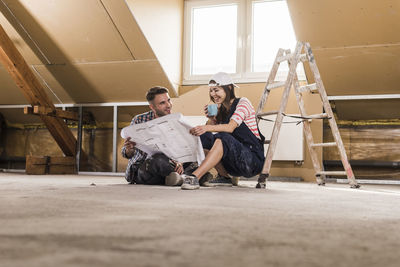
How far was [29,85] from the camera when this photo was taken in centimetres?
363

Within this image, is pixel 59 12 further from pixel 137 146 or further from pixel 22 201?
pixel 22 201

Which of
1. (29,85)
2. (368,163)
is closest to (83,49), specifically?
(29,85)

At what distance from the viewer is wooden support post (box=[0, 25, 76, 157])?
3462mm

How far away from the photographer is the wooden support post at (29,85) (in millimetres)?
3462

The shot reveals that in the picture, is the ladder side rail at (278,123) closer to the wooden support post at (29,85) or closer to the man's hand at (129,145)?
the man's hand at (129,145)

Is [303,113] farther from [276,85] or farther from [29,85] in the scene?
[29,85]

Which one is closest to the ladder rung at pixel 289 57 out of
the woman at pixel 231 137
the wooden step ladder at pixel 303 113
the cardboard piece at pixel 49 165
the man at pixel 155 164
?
the wooden step ladder at pixel 303 113

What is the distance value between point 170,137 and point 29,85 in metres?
2.05

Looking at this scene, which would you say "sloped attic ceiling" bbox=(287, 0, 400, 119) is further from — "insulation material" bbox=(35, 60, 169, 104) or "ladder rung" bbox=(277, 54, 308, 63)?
→ "insulation material" bbox=(35, 60, 169, 104)

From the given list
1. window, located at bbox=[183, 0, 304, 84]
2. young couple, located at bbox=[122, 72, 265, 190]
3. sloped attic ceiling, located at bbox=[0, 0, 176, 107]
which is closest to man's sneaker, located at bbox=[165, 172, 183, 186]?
young couple, located at bbox=[122, 72, 265, 190]

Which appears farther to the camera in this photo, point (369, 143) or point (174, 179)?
point (369, 143)

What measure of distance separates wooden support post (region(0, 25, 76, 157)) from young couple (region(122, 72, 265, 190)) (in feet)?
5.22

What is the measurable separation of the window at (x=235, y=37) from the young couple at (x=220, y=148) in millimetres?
1503

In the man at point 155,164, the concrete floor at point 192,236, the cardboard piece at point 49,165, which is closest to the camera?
the concrete floor at point 192,236
